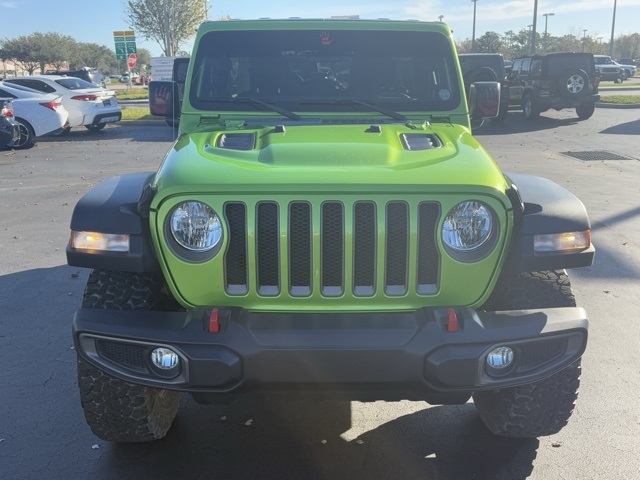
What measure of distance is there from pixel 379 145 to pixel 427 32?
58.5 inches

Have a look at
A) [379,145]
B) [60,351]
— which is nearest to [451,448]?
[379,145]

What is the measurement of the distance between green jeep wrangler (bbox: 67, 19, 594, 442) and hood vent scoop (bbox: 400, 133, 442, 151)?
6cm

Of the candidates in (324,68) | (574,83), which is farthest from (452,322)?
(574,83)

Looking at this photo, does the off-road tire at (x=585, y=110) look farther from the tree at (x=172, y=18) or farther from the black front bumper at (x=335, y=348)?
the tree at (x=172, y=18)

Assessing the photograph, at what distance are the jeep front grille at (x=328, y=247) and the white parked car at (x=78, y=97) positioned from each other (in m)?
15.5

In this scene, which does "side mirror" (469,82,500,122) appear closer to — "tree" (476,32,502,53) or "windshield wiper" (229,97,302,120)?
"windshield wiper" (229,97,302,120)

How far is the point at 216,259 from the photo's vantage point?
2639mm

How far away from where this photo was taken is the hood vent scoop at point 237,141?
3.14 m

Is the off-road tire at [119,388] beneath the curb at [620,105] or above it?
above

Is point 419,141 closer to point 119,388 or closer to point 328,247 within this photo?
point 328,247

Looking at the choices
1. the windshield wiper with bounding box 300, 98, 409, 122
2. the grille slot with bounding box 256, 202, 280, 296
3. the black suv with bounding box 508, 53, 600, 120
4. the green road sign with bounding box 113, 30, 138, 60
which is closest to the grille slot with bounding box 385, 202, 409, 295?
the grille slot with bounding box 256, 202, 280, 296

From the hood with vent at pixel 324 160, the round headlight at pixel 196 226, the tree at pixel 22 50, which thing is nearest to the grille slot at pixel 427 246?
the hood with vent at pixel 324 160

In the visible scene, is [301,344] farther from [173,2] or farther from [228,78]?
[173,2]

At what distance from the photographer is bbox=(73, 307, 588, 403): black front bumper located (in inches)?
99.0
